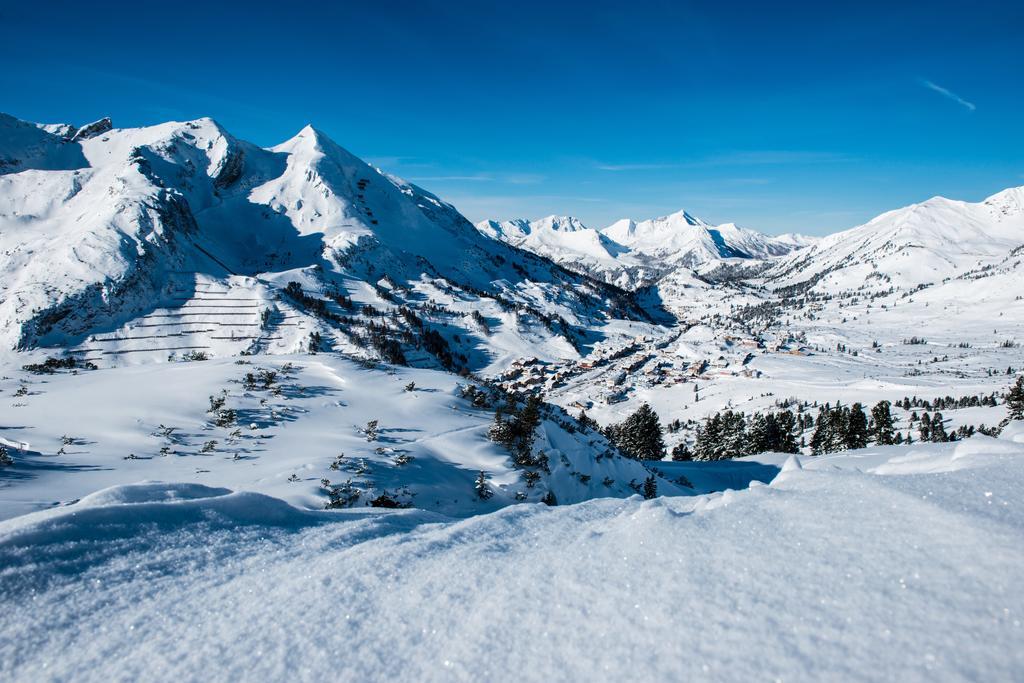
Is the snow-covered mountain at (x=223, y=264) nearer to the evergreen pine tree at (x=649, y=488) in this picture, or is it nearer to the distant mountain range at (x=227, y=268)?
the distant mountain range at (x=227, y=268)

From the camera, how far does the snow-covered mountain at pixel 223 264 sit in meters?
77.4

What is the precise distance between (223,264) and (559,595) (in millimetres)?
138805

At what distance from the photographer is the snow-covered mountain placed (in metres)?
77.4

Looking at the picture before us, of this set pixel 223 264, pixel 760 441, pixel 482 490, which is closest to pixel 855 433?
pixel 760 441

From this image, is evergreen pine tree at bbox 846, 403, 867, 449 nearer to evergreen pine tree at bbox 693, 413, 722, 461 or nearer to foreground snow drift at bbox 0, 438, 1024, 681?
evergreen pine tree at bbox 693, 413, 722, 461

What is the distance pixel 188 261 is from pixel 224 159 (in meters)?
105

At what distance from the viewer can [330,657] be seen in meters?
3.14

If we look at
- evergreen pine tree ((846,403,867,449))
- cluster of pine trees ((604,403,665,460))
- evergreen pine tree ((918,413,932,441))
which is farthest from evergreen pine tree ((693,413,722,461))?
evergreen pine tree ((918,413,932,441))

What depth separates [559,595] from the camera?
3.67 metres

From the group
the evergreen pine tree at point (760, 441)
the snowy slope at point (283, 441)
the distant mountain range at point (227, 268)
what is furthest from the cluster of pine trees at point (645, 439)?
the distant mountain range at point (227, 268)

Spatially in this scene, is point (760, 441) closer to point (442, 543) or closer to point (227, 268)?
point (442, 543)

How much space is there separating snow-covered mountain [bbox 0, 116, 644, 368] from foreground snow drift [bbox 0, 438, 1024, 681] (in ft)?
269

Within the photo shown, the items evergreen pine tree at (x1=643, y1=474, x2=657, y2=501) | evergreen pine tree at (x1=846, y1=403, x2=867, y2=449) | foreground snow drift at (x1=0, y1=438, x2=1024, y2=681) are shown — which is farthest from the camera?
evergreen pine tree at (x1=846, y1=403, x2=867, y2=449)

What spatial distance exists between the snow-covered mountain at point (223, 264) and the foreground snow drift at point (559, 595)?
81841mm
